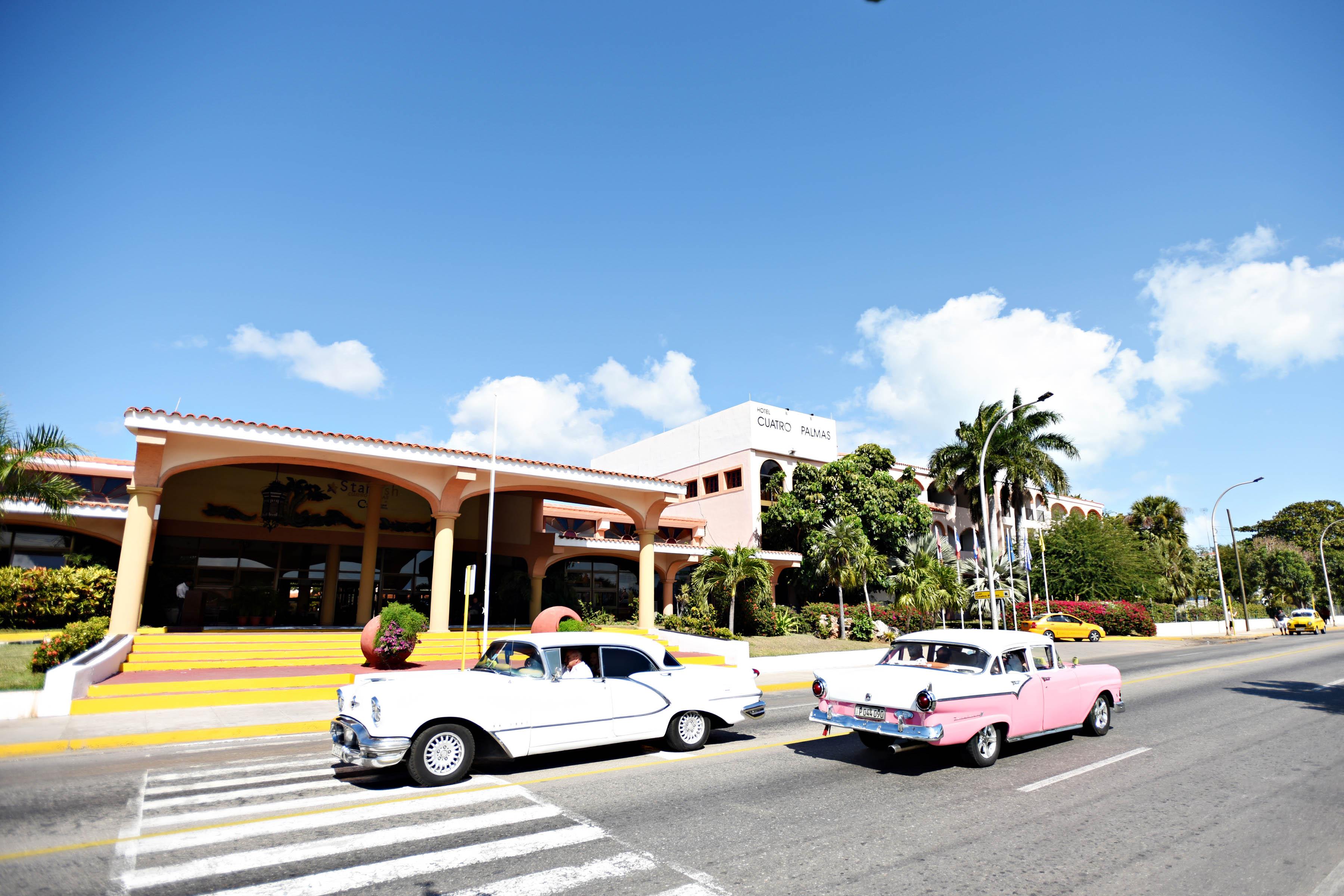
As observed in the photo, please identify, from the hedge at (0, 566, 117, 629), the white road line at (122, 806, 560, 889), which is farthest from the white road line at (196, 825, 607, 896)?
the hedge at (0, 566, 117, 629)

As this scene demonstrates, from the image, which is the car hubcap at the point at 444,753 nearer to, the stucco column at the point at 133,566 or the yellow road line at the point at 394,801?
the yellow road line at the point at 394,801

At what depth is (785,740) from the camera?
1012cm

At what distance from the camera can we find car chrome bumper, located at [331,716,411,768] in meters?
7.12

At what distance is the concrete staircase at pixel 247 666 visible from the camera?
13.0 meters

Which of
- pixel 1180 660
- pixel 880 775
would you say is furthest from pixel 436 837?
pixel 1180 660

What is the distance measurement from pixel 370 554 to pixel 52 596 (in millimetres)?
8493

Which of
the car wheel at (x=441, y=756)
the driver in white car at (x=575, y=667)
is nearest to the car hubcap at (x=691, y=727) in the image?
the driver in white car at (x=575, y=667)

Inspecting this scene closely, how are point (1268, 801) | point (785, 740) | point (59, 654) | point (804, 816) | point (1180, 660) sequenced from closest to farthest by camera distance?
point (804, 816)
point (1268, 801)
point (785, 740)
point (59, 654)
point (1180, 660)

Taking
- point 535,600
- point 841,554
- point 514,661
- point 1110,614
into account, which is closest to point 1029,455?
point 1110,614

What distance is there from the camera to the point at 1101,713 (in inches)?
402

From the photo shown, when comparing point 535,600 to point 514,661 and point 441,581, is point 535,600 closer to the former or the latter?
point 441,581

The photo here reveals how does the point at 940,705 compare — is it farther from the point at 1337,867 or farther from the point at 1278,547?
the point at 1278,547

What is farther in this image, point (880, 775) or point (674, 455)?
point (674, 455)

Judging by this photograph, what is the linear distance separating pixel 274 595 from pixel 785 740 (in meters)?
21.6
